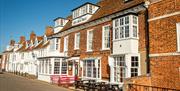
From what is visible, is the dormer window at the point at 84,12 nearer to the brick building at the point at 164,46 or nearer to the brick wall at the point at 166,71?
the brick building at the point at 164,46

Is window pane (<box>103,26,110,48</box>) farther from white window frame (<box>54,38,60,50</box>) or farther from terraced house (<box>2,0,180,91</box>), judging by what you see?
white window frame (<box>54,38,60,50</box>)

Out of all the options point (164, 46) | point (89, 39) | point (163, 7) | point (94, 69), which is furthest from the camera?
point (89, 39)

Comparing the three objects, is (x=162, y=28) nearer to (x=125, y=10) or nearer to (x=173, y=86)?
(x=173, y=86)

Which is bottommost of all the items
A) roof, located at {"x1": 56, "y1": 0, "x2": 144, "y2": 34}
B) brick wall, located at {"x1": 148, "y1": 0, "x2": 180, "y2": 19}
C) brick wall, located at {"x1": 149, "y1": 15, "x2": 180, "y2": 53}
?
brick wall, located at {"x1": 149, "y1": 15, "x2": 180, "y2": 53}

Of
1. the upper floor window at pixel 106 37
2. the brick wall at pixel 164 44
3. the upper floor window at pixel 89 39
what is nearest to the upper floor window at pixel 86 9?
the upper floor window at pixel 89 39

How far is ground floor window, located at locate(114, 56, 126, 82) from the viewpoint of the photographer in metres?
17.4

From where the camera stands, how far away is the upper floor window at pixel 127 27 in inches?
663

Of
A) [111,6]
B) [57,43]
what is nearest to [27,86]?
[57,43]

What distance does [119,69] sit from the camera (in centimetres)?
1781

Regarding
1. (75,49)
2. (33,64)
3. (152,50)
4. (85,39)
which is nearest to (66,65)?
(75,49)

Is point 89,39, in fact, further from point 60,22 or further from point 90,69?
point 60,22

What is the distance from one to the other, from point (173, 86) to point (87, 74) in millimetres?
12125

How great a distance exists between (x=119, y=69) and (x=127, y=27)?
3.63 meters

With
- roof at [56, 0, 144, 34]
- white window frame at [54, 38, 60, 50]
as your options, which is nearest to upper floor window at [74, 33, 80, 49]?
roof at [56, 0, 144, 34]
